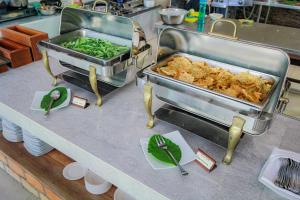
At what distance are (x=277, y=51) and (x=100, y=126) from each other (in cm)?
76

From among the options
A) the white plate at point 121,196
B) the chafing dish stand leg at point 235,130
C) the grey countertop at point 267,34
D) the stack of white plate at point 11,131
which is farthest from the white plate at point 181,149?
the grey countertop at point 267,34

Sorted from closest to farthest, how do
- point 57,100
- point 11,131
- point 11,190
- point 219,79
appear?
point 219,79 → point 57,100 → point 11,131 → point 11,190

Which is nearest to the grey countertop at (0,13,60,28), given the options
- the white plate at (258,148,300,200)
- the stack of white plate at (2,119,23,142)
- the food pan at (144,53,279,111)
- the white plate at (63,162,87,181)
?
the stack of white plate at (2,119,23,142)

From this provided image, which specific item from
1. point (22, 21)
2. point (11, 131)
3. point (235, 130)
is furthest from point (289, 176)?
point (22, 21)

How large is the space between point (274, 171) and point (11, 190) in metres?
1.55

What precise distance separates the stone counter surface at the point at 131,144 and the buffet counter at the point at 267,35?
45.9 inches

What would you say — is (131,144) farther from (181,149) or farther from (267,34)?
(267,34)

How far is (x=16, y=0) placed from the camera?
2.33 metres

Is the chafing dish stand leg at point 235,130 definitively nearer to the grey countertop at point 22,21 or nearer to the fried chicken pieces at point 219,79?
the fried chicken pieces at point 219,79

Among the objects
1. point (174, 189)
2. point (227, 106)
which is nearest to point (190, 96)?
point (227, 106)

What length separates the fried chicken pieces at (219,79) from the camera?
930mm

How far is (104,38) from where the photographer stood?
57.2 inches

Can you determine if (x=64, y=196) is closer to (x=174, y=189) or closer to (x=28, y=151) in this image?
(x=28, y=151)

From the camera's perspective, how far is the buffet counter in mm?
2088
